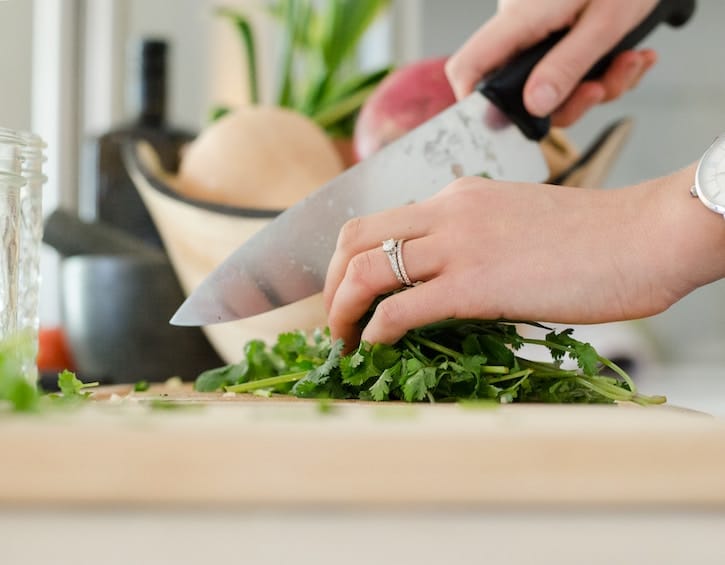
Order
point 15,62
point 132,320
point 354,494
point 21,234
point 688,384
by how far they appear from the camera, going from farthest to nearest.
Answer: point 688,384
point 15,62
point 132,320
point 21,234
point 354,494

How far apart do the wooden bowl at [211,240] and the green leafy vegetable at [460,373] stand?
0.88ft

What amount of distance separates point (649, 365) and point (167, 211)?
7.24 feet

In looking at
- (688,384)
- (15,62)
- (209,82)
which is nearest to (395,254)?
(15,62)

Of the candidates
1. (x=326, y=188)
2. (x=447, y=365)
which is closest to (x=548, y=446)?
(x=447, y=365)

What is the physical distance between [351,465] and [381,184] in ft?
1.96

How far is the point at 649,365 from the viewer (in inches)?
120

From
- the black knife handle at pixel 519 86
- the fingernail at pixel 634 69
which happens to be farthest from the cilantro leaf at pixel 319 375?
the fingernail at pixel 634 69

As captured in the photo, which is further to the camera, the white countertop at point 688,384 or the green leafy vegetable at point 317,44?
the white countertop at point 688,384

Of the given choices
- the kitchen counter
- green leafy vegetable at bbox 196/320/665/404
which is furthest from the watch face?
the kitchen counter

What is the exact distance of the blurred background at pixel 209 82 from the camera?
2.17 metres

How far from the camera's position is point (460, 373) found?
73cm

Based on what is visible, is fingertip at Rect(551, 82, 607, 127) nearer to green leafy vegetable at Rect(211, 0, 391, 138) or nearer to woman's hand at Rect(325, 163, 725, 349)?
woman's hand at Rect(325, 163, 725, 349)

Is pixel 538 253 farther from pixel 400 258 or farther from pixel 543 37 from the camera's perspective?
pixel 543 37

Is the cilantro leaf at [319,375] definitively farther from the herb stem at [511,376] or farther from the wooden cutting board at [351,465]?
the wooden cutting board at [351,465]
